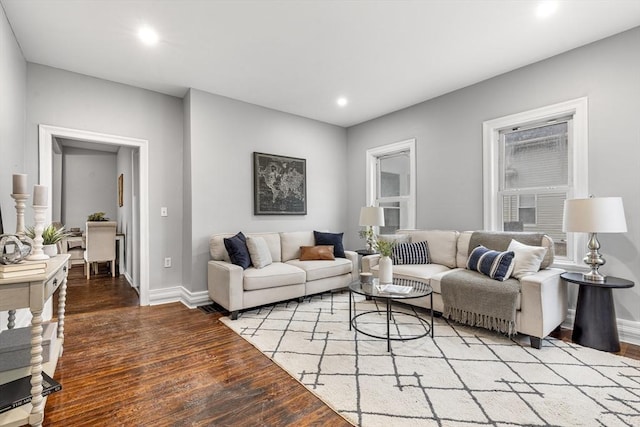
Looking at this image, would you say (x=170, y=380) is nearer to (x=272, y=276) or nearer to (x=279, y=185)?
(x=272, y=276)

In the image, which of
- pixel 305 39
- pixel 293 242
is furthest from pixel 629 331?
pixel 305 39

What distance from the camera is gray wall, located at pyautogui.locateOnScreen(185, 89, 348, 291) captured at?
151 inches

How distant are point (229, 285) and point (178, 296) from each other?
1.26 metres

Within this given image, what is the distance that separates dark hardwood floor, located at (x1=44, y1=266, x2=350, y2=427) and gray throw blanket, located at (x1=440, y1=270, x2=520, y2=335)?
1700 mm

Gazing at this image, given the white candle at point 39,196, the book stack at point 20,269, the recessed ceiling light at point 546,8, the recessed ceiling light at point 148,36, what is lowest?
the book stack at point 20,269

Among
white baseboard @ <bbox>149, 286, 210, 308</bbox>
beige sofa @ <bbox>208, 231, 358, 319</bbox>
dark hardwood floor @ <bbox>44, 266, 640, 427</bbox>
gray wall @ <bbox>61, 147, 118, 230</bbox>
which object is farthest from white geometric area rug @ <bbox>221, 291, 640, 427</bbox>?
gray wall @ <bbox>61, 147, 118, 230</bbox>

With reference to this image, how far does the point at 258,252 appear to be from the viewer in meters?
3.60

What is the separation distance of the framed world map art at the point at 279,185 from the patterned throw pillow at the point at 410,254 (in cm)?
173

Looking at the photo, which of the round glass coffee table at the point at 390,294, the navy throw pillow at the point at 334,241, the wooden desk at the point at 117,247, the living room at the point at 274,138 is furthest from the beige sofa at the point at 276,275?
the wooden desk at the point at 117,247

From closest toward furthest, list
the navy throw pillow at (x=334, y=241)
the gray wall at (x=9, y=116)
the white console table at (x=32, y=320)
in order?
the white console table at (x=32, y=320) < the gray wall at (x=9, y=116) < the navy throw pillow at (x=334, y=241)

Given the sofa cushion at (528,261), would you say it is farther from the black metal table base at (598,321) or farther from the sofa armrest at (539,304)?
the black metal table base at (598,321)

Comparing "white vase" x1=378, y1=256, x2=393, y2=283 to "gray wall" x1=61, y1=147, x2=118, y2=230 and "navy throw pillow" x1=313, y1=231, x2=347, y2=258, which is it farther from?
"gray wall" x1=61, y1=147, x2=118, y2=230

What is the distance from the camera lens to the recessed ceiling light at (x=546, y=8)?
233cm

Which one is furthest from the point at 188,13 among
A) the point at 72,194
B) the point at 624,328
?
the point at 72,194
